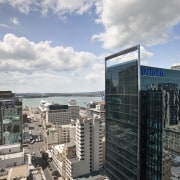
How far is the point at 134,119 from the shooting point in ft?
139

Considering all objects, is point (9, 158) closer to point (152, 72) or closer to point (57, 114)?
point (152, 72)

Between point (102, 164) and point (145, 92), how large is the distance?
126 ft

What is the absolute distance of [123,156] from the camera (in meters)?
46.7

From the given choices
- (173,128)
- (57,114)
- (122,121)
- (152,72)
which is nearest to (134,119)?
(122,121)

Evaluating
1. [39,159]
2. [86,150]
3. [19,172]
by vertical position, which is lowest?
[39,159]

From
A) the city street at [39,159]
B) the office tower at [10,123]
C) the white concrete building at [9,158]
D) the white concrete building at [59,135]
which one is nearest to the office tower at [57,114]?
the city street at [39,159]

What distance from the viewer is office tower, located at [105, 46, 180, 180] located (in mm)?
39656

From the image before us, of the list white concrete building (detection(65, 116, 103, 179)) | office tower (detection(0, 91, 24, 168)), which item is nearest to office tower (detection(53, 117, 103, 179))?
white concrete building (detection(65, 116, 103, 179))

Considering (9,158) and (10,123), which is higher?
(10,123)

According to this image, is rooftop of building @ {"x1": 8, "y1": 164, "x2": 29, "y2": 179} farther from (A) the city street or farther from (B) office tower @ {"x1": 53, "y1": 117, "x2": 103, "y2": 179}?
(A) the city street

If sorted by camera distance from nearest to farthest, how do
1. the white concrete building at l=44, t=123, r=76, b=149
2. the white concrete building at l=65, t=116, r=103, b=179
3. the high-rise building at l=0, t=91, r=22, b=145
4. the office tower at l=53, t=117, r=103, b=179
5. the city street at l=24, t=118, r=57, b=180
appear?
the white concrete building at l=65, t=116, r=103, b=179, the office tower at l=53, t=117, r=103, b=179, the city street at l=24, t=118, r=57, b=180, the high-rise building at l=0, t=91, r=22, b=145, the white concrete building at l=44, t=123, r=76, b=149

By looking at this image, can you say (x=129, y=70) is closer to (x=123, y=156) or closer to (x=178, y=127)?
(x=123, y=156)

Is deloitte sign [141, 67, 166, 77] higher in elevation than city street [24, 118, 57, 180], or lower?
higher

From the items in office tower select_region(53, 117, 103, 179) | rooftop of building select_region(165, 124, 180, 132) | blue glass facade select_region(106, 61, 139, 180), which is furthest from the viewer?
rooftop of building select_region(165, 124, 180, 132)
